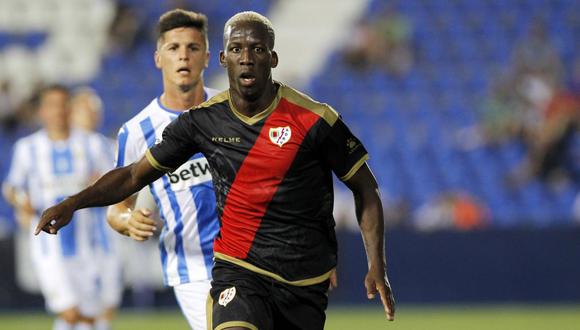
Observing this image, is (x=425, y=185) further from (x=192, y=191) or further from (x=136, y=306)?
(x=192, y=191)

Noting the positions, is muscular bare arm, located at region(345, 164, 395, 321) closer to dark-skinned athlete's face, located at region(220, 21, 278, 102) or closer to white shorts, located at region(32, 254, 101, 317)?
dark-skinned athlete's face, located at region(220, 21, 278, 102)

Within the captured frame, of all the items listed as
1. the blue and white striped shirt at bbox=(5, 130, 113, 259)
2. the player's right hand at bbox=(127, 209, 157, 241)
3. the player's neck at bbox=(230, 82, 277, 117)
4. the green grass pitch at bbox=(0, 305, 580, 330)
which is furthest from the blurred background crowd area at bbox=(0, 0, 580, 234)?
the player's neck at bbox=(230, 82, 277, 117)

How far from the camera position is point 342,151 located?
5.56 metres

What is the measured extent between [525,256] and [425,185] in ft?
11.8

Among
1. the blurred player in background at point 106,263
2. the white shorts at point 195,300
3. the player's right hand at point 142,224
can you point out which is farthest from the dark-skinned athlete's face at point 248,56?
the blurred player in background at point 106,263

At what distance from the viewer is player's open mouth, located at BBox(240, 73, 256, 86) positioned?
5457mm

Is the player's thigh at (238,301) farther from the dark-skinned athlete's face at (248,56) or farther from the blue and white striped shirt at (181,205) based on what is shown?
the blue and white striped shirt at (181,205)

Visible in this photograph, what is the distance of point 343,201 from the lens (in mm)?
17141

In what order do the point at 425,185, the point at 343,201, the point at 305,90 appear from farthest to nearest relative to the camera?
the point at 305,90 < the point at 425,185 < the point at 343,201

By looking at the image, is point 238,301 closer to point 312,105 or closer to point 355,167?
point 355,167

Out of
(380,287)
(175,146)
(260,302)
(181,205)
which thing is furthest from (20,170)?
(380,287)

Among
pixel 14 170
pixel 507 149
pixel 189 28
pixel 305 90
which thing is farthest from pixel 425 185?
pixel 189 28

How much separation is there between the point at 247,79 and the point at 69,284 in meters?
5.20

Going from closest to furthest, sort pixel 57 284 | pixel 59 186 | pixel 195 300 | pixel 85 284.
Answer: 1. pixel 195 300
2. pixel 57 284
3. pixel 85 284
4. pixel 59 186
